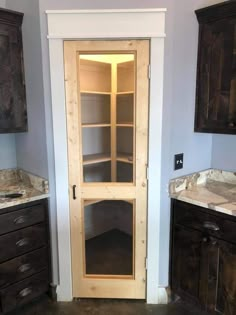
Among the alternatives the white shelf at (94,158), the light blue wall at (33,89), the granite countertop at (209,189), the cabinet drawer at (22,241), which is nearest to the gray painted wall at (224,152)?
the granite countertop at (209,189)

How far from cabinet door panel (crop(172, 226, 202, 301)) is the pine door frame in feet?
0.50

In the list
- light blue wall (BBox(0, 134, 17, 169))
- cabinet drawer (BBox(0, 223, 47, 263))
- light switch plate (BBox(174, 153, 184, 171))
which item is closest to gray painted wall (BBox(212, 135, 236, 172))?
light switch plate (BBox(174, 153, 184, 171))

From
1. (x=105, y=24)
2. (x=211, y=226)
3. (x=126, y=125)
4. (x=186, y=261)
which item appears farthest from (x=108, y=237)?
(x=105, y=24)

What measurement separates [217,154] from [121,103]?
3.46 ft

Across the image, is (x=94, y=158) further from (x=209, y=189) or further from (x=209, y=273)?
(x=209, y=273)

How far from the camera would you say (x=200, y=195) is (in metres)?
2.02

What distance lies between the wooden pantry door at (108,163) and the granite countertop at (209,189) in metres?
0.30

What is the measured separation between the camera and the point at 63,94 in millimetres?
1927

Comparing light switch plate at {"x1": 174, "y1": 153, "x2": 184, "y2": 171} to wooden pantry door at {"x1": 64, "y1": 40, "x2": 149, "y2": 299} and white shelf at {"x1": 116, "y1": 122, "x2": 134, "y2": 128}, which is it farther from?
white shelf at {"x1": 116, "y1": 122, "x2": 134, "y2": 128}

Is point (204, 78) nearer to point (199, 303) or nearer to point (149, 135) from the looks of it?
point (149, 135)

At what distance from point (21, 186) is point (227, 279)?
1.82 metres

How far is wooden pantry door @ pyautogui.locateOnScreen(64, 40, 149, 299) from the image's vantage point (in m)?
1.91

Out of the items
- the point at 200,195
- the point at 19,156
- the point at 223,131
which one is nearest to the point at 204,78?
the point at 223,131

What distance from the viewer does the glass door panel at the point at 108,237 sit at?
214 centimetres
